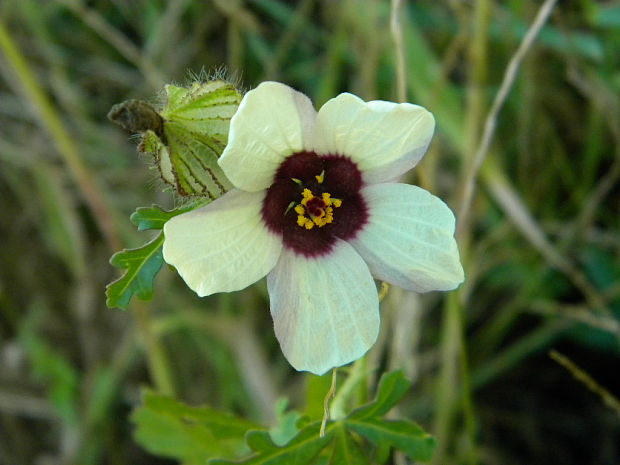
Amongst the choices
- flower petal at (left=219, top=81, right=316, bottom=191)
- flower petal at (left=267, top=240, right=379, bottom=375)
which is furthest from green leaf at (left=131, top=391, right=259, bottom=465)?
flower petal at (left=219, top=81, right=316, bottom=191)

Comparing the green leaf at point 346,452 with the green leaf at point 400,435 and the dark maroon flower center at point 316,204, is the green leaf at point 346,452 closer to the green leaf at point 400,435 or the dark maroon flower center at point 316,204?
the green leaf at point 400,435

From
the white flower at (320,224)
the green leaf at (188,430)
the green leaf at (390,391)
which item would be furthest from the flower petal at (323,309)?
the green leaf at (188,430)

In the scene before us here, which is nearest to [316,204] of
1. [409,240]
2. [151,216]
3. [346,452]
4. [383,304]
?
[409,240]

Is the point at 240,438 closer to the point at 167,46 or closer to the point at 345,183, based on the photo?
the point at 345,183

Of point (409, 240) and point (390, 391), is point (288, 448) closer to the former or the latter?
point (390, 391)

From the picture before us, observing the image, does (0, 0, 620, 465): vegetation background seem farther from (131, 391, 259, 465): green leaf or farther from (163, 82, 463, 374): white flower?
(163, 82, 463, 374): white flower
